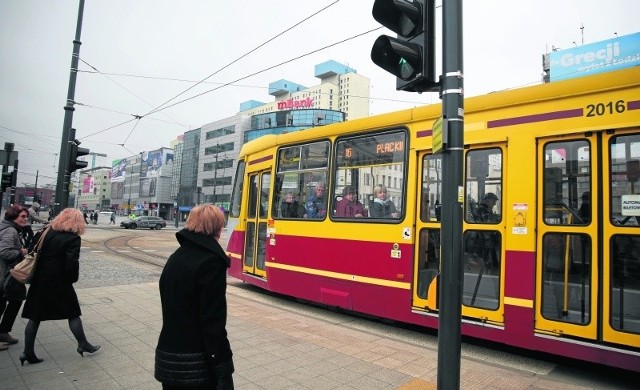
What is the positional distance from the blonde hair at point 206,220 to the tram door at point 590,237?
3.87 meters

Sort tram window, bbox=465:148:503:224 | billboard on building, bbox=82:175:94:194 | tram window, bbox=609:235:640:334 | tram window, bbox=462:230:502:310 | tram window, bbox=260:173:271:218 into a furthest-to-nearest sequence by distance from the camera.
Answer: billboard on building, bbox=82:175:94:194
tram window, bbox=260:173:271:218
tram window, bbox=465:148:503:224
tram window, bbox=462:230:502:310
tram window, bbox=609:235:640:334

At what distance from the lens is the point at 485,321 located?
5.11 meters

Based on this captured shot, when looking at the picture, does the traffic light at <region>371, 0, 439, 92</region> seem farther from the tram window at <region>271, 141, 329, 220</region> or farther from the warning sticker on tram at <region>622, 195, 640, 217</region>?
the tram window at <region>271, 141, 329, 220</region>

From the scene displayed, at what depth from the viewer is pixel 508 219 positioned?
5051 mm

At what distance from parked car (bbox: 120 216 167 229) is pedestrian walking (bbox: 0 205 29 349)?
41.5 metres

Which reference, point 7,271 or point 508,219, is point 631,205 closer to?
point 508,219

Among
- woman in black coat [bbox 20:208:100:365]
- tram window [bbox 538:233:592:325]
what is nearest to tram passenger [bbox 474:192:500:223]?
tram window [bbox 538:233:592:325]

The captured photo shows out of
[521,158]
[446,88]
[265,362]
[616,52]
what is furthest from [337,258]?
[616,52]

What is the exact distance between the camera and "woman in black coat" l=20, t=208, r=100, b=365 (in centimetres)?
439

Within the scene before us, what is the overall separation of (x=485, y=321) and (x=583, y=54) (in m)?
48.6

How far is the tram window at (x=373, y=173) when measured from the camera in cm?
618

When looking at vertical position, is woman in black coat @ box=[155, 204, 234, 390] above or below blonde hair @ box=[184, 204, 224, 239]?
below

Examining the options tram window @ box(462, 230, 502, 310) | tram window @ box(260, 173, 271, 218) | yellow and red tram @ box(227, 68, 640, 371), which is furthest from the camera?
tram window @ box(260, 173, 271, 218)

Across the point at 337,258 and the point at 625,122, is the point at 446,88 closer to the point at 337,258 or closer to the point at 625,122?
the point at 625,122
